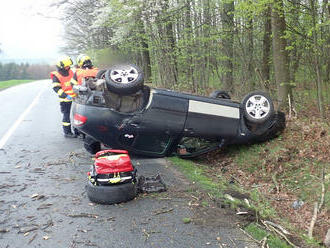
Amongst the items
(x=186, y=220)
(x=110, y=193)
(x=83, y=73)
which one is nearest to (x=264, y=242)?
(x=186, y=220)

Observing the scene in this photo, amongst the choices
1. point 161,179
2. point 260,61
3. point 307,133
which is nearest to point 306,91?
point 260,61

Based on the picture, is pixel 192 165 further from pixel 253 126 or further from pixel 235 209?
pixel 235 209

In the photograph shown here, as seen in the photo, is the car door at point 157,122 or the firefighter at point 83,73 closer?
the car door at point 157,122

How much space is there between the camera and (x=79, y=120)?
20.1 feet

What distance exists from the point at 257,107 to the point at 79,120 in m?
3.17

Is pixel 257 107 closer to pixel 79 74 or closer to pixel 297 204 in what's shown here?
pixel 297 204

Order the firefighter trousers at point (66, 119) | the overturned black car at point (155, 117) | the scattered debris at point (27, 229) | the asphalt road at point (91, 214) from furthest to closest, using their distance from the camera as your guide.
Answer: the firefighter trousers at point (66, 119) < the overturned black car at point (155, 117) < the scattered debris at point (27, 229) < the asphalt road at point (91, 214)

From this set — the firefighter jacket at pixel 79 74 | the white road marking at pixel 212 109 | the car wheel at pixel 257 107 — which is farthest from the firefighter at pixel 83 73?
the car wheel at pixel 257 107

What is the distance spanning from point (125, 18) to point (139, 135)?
8.86 metres

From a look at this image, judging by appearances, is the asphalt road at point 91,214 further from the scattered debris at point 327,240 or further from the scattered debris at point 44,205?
the scattered debris at point 327,240

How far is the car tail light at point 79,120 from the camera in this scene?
6041 millimetres

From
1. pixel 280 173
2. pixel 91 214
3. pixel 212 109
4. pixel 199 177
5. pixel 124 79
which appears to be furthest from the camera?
pixel 212 109

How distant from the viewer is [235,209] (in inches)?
169

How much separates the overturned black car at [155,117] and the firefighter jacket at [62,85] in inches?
95.0
